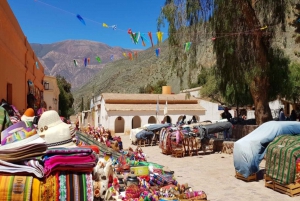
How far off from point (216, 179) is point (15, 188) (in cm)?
667

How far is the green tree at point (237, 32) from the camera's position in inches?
486

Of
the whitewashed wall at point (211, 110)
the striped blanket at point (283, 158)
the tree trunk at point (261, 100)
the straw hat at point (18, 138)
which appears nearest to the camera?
the straw hat at point (18, 138)

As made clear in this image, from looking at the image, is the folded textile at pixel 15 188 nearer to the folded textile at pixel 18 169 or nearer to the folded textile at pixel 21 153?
the folded textile at pixel 18 169

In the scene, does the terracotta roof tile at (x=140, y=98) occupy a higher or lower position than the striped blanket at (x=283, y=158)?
higher

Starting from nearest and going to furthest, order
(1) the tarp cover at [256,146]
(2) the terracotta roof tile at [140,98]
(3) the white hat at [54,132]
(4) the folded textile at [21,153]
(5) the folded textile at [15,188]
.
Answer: (5) the folded textile at [15,188] < (4) the folded textile at [21,153] < (3) the white hat at [54,132] < (1) the tarp cover at [256,146] < (2) the terracotta roof tile at [140,98]

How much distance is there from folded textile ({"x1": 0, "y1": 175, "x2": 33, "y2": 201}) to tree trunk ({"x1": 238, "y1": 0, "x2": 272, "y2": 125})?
11.3 meters

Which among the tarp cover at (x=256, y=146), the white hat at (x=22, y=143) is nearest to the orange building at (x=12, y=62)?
the white hat at (x=22, y=143)

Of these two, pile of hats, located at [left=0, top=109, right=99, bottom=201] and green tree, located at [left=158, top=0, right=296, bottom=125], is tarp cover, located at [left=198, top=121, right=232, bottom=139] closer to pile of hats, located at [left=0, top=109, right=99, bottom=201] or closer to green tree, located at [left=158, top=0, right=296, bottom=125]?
green tree, located at [left=158, top=0, right=296, bottom=125]

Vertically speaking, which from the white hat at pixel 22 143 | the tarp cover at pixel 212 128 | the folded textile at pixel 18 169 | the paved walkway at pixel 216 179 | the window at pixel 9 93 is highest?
the window at pixel 9 93

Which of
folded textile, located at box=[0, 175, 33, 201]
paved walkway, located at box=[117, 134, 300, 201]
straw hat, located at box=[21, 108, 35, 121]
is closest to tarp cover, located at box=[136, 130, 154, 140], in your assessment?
paved walkway, located at box=[117, 134, 300, 201]

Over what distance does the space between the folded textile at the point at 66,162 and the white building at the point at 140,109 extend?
2100cm

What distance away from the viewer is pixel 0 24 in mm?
7512

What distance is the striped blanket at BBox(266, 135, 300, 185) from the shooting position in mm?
6547

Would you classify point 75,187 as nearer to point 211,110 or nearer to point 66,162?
point 66,162
